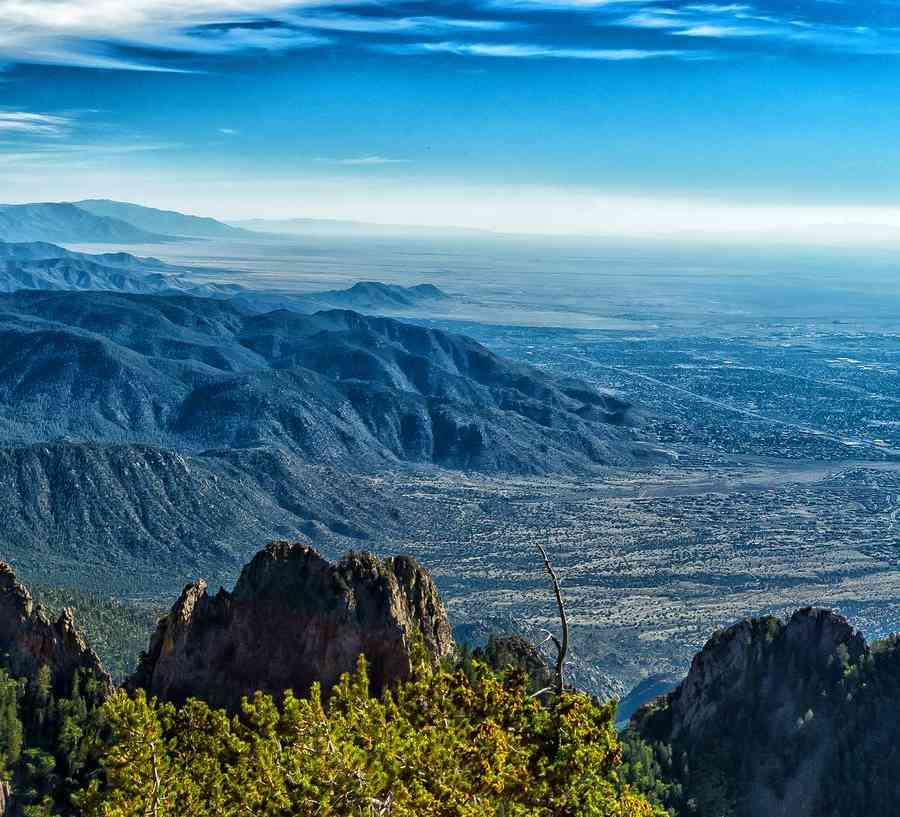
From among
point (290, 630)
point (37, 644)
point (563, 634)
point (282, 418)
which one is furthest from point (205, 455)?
point (563, 634)

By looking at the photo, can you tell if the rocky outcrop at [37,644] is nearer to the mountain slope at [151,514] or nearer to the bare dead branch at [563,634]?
the bare dead branch at [563,634]

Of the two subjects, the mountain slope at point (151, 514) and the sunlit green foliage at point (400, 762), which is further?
the mountain slope at point (151, 514)

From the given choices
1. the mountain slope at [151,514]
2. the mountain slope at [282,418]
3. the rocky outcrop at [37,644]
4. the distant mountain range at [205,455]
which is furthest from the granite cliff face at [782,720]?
the mountain slope at [282,418]

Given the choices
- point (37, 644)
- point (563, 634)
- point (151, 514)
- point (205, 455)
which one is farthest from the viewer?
point (205, 455)

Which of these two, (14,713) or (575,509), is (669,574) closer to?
(575,509)

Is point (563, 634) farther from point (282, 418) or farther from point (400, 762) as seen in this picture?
point (282, 418)

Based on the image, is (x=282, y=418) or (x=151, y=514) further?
(x=282, y=418)

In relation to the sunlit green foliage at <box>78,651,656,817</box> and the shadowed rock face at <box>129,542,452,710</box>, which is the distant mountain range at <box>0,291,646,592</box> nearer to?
the shadowed rock face at <box>129,542,452,710</box>
